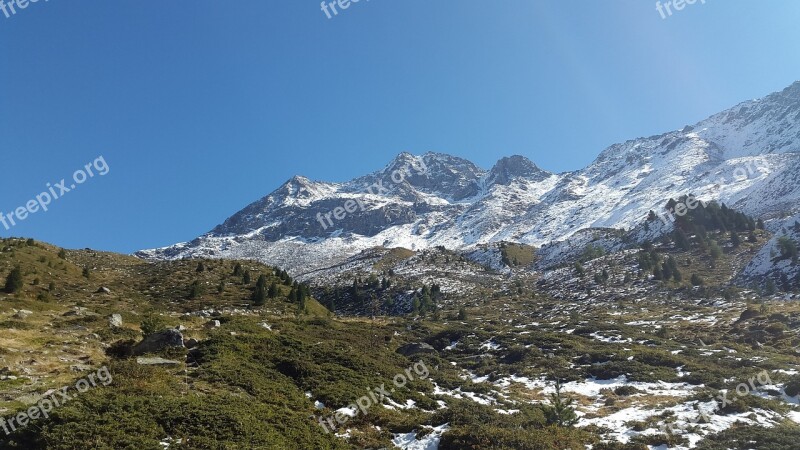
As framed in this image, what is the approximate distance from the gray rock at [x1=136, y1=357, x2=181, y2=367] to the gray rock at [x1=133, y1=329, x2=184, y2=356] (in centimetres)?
192

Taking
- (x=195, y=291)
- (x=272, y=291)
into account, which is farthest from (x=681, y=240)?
(x=195, y=291)

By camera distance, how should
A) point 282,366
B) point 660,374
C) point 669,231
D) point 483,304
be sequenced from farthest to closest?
1. point 669,231
2. point 483,304
3. point 660,374
4. point 282,366

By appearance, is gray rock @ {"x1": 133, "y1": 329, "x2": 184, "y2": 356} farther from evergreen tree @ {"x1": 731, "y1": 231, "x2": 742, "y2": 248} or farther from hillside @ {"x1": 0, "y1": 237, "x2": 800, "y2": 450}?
evergreen tree @ {"x1": 731, "y1": 231, "x2": 742, "y2": 248}

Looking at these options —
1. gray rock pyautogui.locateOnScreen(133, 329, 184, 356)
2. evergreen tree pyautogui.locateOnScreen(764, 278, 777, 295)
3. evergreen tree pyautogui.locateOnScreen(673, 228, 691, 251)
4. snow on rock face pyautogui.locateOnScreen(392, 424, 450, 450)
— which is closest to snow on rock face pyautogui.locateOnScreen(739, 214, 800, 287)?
evergreen tree pyautogui.locateOnScreen(764, 278, 777, 295)

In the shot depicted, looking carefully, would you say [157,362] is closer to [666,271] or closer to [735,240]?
[666,271]

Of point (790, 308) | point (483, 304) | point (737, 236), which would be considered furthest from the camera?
point (737, 236)

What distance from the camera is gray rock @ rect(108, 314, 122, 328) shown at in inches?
1305

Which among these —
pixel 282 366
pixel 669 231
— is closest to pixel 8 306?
pixel 282 366

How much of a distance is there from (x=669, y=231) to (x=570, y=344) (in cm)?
12178

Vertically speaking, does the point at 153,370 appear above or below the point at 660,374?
above

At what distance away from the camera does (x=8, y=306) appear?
34375 mm

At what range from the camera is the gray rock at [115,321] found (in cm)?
3313

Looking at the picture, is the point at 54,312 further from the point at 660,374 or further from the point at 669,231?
the point at 669,231

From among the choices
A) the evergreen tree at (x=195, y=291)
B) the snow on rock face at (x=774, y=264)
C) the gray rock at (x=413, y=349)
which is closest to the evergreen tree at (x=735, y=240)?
the snow on rock face at (x=774, y=264)
